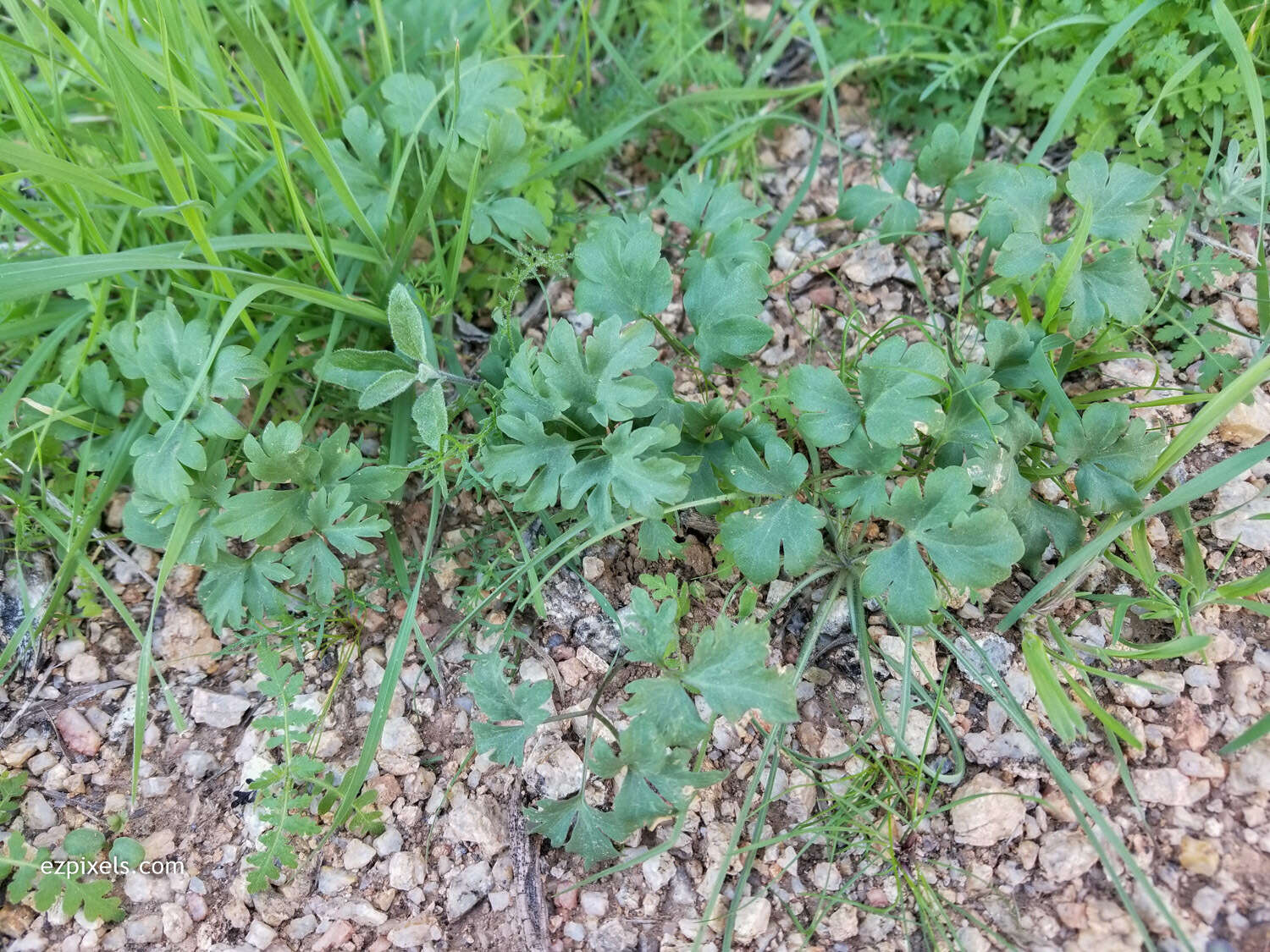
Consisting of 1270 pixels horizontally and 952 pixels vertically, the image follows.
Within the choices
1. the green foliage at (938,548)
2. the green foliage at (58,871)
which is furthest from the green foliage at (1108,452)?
the green foliage at (58,871)

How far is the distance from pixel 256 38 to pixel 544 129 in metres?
0.81

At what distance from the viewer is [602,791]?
68.6 inches

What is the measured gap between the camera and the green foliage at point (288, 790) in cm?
165

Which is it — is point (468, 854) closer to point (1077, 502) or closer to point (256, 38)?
point (1077, 502)

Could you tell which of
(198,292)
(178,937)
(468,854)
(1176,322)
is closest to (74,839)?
(178,937)

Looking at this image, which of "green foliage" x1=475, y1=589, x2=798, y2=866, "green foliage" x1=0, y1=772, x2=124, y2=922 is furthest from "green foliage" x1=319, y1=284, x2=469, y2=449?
"green foliage" x1=0, y1=772, x2=124, y2=922

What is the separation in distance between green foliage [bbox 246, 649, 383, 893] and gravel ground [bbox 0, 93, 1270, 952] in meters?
0.05

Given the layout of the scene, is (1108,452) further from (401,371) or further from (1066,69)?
(401,371)

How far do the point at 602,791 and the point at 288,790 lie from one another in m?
0.61

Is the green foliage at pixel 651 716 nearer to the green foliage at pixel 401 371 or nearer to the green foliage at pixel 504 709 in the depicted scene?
the green foliage at pixel 504 709

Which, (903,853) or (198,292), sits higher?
(198,292)

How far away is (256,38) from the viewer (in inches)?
61.6

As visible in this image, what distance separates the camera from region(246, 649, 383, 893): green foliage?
1646mm

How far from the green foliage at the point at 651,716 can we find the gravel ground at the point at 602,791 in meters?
0.11
